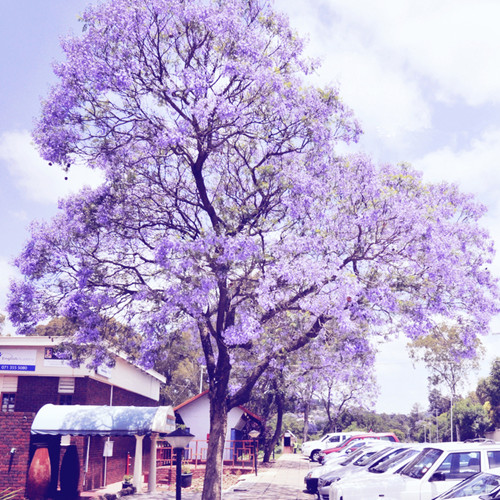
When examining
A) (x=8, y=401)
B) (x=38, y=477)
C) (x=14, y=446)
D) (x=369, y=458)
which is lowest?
(x=38, y=477)

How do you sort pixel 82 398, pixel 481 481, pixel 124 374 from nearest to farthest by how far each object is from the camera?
pixel 481 481 → pixel 82 398 → pixel 124 374

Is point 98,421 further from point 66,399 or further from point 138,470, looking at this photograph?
point 138,470

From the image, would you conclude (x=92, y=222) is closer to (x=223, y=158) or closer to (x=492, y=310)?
(x=223, y=158)

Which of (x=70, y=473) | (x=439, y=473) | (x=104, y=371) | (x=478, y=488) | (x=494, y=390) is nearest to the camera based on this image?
(x=478, y=488)

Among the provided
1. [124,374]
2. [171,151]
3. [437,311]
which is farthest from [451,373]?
[171,151]

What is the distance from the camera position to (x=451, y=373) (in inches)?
2213

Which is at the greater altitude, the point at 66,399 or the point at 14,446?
the point at 66,399

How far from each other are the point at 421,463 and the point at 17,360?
14.6 meters

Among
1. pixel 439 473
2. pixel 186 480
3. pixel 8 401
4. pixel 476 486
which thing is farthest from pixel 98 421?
pixel 476 486

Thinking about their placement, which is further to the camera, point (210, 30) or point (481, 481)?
point (210, 30)

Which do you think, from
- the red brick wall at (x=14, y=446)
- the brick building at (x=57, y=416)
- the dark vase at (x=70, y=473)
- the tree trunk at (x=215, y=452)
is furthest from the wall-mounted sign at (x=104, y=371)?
the tree trunk at (x=215, y=452)

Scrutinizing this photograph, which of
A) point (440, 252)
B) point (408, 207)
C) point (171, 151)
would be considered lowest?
point (440, 252)

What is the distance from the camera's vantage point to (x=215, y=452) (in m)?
17.5

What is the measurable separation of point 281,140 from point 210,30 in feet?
11.2
